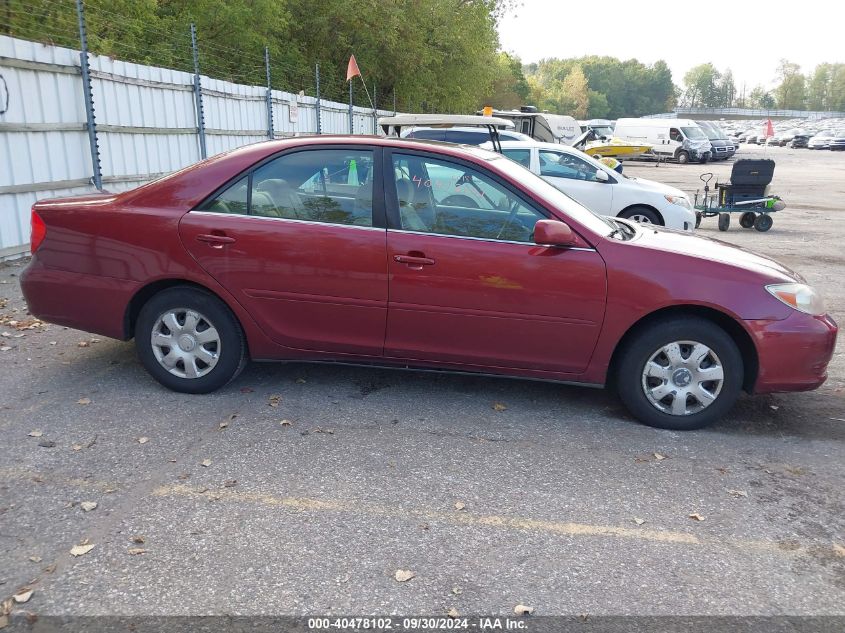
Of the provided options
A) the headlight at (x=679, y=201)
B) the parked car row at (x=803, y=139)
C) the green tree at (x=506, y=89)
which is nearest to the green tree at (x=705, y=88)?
the green tree at (x=506, y=89)

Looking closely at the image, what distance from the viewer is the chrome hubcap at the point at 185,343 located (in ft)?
15.7

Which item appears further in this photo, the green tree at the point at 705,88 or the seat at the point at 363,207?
the green tree at the point at 705,88

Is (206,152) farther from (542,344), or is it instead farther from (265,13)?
(542,344)

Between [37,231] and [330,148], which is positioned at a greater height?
[330,148]

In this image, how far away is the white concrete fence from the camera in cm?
831

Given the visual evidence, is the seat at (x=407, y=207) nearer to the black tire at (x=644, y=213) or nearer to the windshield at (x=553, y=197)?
the windshield at (x=553, y=197)

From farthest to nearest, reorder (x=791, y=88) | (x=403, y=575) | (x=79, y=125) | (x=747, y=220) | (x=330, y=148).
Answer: (x=791, y=88) < (x=747, y=220) < (x=79, y=125) < (x=330, y=148) < (x=403, y=575)

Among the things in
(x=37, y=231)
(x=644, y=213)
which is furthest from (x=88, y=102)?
(x=644, y=213)

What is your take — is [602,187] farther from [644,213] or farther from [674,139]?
[674,139]

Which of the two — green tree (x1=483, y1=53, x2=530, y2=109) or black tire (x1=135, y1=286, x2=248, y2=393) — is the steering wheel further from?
green tree (x1=483, y1=53, x2=530, y2=109)

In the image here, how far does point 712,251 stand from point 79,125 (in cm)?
795

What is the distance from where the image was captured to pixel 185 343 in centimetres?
480

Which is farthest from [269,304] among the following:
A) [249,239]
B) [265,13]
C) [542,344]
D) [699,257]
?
[265,13]

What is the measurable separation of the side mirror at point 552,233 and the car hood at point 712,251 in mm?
509
